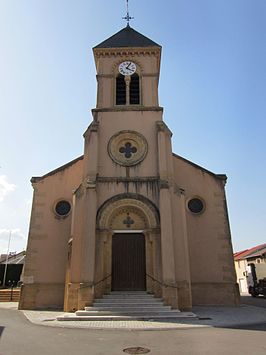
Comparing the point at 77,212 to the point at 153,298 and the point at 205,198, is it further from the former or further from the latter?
the point at 205,198

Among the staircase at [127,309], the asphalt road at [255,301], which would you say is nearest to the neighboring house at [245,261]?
the asphalt road at [255,301]

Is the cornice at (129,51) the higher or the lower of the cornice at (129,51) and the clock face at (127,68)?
the higher

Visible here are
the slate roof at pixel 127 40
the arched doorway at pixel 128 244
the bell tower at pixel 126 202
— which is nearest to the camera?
the bell tower at pixel 126 202

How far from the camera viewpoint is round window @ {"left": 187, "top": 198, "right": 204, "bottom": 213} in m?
18.4

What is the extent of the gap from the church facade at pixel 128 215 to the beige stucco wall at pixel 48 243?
55mm

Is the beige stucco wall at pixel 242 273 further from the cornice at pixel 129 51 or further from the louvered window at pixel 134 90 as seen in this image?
the cornice at pixel 129 51

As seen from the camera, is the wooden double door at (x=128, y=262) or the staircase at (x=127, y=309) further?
the wooden double door at (x=128, y=262)

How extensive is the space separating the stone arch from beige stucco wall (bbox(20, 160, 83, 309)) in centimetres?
363

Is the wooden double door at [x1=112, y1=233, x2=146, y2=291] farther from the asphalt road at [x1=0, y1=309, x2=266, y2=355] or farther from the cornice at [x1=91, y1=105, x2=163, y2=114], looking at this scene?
the cornice at [x1=91, y1=105, x2=163, y2=114]

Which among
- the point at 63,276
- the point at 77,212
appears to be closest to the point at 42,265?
the point at 63,276

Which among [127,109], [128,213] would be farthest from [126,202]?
[127,109]

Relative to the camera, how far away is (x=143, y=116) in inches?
706

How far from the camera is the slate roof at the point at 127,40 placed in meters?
20.2

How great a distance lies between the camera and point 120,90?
763 inches
